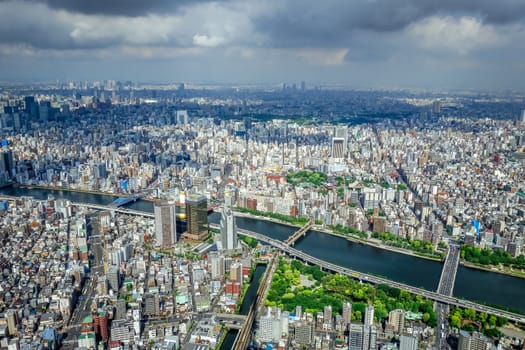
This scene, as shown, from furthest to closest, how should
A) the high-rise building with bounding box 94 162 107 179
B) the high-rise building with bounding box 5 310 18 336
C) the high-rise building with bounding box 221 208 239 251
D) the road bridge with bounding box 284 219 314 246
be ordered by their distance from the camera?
the high-rise building with bounding box 94 162 107 179, the road bridge with bounding box 284 219 314 246, the high-rise building with bounding box 221 208 239 251, the high-rise building with bounding box 5 310 18 336

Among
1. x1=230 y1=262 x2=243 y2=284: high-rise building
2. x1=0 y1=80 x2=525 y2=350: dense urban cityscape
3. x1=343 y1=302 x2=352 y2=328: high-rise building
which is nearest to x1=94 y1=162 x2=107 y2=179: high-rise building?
x1=0 y1=80 x2=525 y2=350: dense urban cityscape

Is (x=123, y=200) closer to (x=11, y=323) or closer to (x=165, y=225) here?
(x=165, y=225)

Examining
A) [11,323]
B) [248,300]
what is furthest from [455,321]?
[11,323]

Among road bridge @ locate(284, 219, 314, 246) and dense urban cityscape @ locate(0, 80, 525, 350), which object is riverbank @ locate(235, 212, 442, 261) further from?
road bridge @ locate(284, 219, 314, 246)

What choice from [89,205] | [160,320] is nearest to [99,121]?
[89,205]

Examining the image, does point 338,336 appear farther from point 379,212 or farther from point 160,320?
point 379,212

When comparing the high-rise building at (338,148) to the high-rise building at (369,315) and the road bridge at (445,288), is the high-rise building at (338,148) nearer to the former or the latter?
the road bridge at (445,288)
